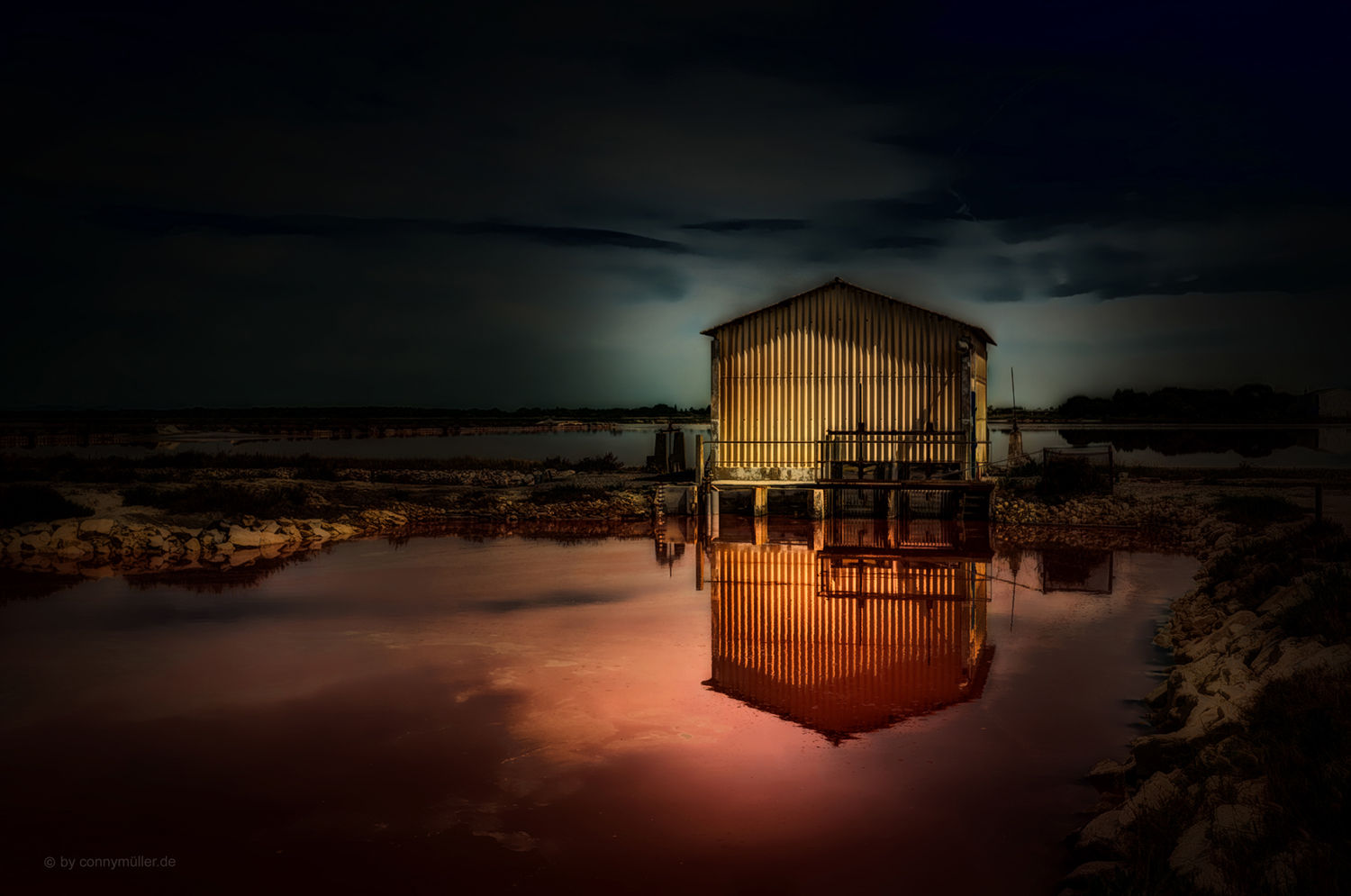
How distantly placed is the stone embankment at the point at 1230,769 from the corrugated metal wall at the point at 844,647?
87.6 inches

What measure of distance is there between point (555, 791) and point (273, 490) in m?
21.9

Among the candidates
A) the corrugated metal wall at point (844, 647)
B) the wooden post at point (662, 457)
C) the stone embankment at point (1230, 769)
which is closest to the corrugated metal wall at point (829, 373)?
the corrugated metal wall at point (844, 647)

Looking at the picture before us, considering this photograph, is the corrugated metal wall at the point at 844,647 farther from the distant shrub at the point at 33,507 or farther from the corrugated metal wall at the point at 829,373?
the distant shrub at the point at 33,507

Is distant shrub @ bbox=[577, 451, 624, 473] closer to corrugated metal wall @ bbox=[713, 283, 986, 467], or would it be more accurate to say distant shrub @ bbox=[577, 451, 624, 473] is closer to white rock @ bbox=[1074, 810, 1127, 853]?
corrugated metal wall @ bbox=[713, 283, 986, 467]

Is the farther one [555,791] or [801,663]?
[801,663]

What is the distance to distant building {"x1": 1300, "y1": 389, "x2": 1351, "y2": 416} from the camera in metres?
96.9

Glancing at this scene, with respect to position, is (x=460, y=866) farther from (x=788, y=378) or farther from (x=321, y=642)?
(x=788, y=378)

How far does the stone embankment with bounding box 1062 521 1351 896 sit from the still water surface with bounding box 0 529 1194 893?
49 cm

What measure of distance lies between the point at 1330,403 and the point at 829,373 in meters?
99.1

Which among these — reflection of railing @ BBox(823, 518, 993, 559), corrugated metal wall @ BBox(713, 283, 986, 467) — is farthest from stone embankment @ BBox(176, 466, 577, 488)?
reflection of railing @ BBox(823, 518, 993, 559)

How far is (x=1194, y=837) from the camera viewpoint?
18.1 ft

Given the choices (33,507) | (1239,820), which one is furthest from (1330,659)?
(33,507)

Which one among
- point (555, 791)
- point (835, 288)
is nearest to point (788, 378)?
point (835, 288)

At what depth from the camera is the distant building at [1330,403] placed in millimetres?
96938
